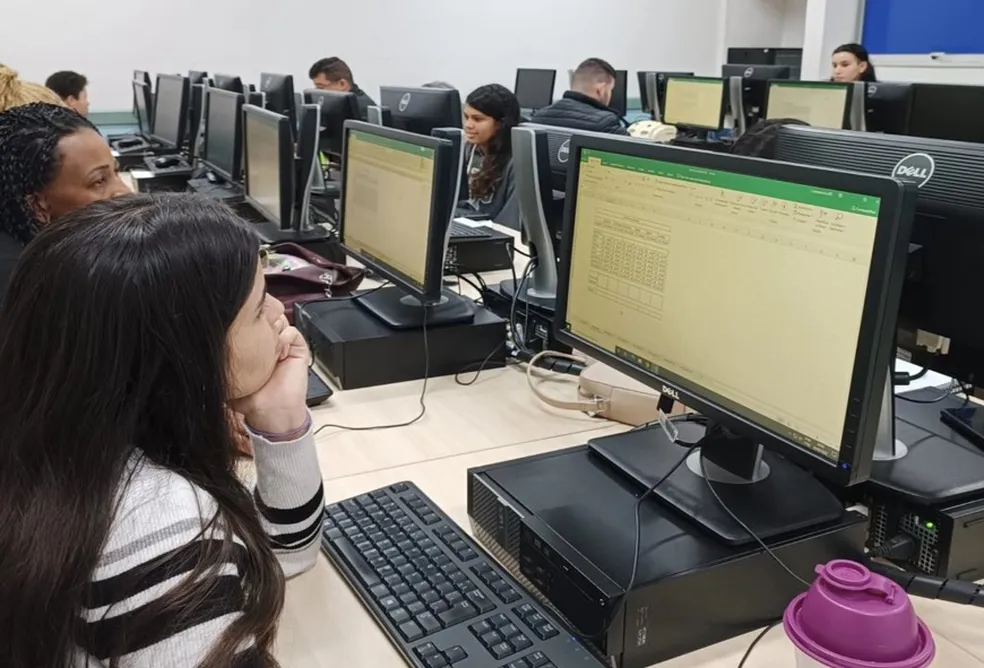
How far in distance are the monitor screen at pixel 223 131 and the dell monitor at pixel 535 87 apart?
381cm

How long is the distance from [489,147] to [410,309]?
4.68 ft

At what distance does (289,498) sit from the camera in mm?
1019

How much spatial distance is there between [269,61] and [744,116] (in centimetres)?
333

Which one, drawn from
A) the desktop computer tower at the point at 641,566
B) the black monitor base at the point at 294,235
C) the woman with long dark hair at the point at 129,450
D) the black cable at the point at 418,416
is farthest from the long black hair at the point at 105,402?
the black monitor base at the point at 294,235

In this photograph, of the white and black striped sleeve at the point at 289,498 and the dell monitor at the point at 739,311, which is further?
the white and black striped sleeve at the point at 289,498

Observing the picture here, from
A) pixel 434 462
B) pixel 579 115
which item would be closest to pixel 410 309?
pixel 434 462

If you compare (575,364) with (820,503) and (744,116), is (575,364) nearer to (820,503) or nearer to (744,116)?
(820,503)

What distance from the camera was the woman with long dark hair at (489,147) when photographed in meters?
2.76

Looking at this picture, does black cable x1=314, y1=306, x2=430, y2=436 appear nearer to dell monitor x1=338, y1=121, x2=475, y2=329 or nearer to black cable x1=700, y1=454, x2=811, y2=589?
dell monitor x1=338, y1=121, x2=475, y2=329

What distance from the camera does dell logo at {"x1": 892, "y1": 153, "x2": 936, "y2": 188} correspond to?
1.10 meters

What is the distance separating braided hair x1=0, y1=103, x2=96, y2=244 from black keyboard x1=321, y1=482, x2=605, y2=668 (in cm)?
98

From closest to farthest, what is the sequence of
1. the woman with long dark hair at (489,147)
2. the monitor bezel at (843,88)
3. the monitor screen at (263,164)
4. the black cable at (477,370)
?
1. the black cable at (477,370)
2. the monitor screen at (263,164)
3. the woman with long dark hair at (489,147)
4. the monitor bezel at (843,88)

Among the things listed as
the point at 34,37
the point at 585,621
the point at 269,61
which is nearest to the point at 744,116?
the point at 269,61

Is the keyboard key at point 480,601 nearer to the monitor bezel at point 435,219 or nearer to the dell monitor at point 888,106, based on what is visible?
the monitor bezel at point 435,219
